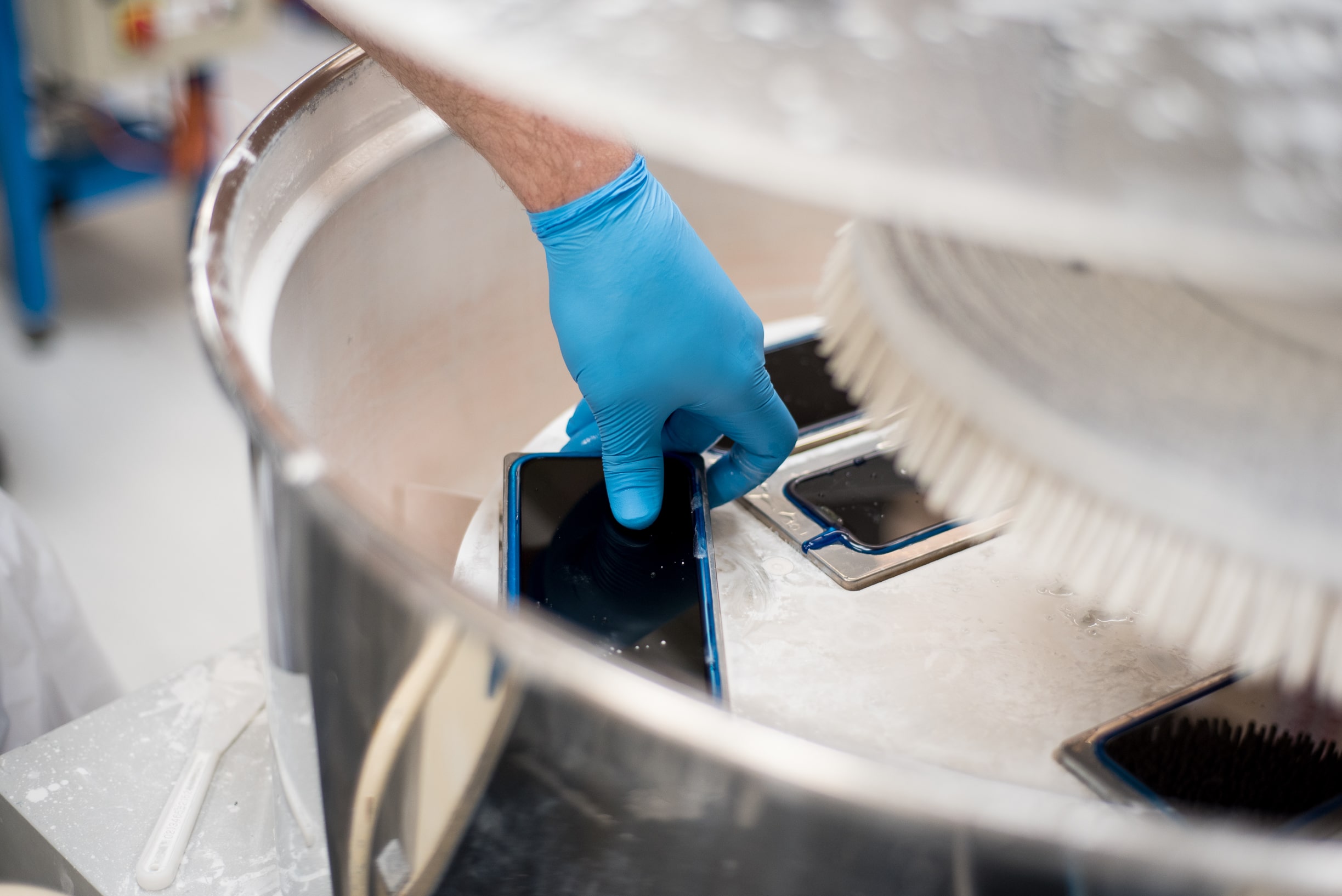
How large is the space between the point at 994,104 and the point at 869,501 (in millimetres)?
428

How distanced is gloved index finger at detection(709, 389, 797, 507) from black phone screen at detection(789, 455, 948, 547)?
0.03 m

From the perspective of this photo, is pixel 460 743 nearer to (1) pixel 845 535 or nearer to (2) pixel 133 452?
(1) pixel 845 535

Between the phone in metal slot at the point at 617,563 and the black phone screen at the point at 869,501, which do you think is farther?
the black phone screen at the point at 869,501

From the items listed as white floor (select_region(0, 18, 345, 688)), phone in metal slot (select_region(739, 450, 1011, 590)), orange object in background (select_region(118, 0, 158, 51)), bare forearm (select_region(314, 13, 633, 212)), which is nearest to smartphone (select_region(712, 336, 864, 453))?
phone in metal slot (select_region(739, 450, 1011, 590))

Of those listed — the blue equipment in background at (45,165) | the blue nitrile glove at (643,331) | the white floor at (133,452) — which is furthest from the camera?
the blue equipment in background at (45,165)

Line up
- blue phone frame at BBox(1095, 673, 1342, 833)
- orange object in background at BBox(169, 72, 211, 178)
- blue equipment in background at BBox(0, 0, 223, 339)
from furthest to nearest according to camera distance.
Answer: orange object in background at BBox(169, 72, 211, 178), blue equipment in background at BBox(0, 0, 223, 339), blue phone frame at BBox(1095, 673, 1342, 833)

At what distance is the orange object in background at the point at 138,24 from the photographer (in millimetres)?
1885

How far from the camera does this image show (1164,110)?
0.29 m

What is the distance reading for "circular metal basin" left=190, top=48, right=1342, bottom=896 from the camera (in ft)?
1.00

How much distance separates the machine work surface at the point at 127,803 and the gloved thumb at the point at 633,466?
0.24 metres

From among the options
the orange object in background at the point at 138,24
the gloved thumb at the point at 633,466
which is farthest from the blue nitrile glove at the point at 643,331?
the orange object in background at the point at 138,24

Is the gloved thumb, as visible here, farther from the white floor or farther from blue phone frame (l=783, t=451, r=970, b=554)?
the white floor

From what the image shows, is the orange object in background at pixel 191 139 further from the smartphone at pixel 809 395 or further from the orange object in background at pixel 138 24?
the smartphone at pixel 809 395

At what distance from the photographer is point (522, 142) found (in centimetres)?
62
